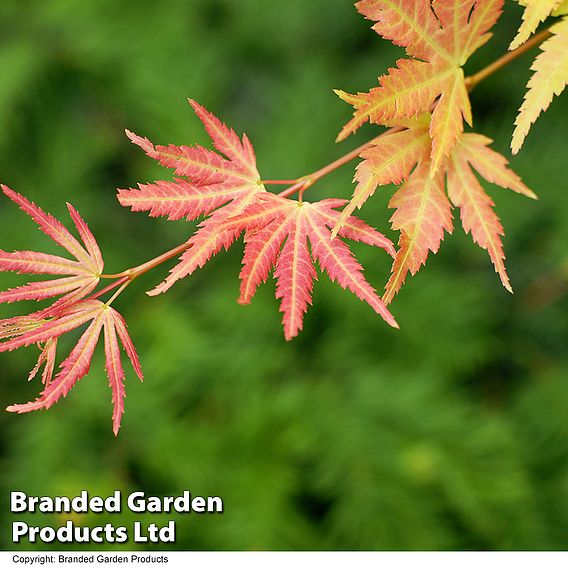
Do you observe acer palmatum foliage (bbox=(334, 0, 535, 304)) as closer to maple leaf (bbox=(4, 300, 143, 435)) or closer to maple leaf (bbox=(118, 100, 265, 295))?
maple leaf (bbox=(118, 100, 265, 295))

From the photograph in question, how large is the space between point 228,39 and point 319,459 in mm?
1099

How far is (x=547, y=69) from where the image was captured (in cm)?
51

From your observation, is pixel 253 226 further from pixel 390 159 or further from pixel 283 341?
pixel 283 341

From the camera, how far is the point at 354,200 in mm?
495

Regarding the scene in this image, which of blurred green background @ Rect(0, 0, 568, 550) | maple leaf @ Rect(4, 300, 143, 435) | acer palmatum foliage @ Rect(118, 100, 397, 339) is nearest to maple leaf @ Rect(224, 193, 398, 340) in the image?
acer palmatum foliage @ Rect(118, 100, 397, 339)

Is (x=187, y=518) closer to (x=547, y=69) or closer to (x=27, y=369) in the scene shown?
(x=27, y=369)

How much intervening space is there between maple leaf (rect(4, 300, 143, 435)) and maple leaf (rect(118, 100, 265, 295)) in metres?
0.08

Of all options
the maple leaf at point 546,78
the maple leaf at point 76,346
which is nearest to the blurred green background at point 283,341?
the maple leaf at point 76,346

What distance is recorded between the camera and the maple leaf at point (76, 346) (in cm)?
54

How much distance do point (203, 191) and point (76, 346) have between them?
159 millimetres

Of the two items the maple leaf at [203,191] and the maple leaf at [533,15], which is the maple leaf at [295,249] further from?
the maple leaf at [533,15]

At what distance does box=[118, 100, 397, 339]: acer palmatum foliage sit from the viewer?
1.73ft

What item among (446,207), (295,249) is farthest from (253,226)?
(446,207)

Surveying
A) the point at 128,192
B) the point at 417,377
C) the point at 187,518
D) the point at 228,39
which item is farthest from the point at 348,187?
the point at 128,192
